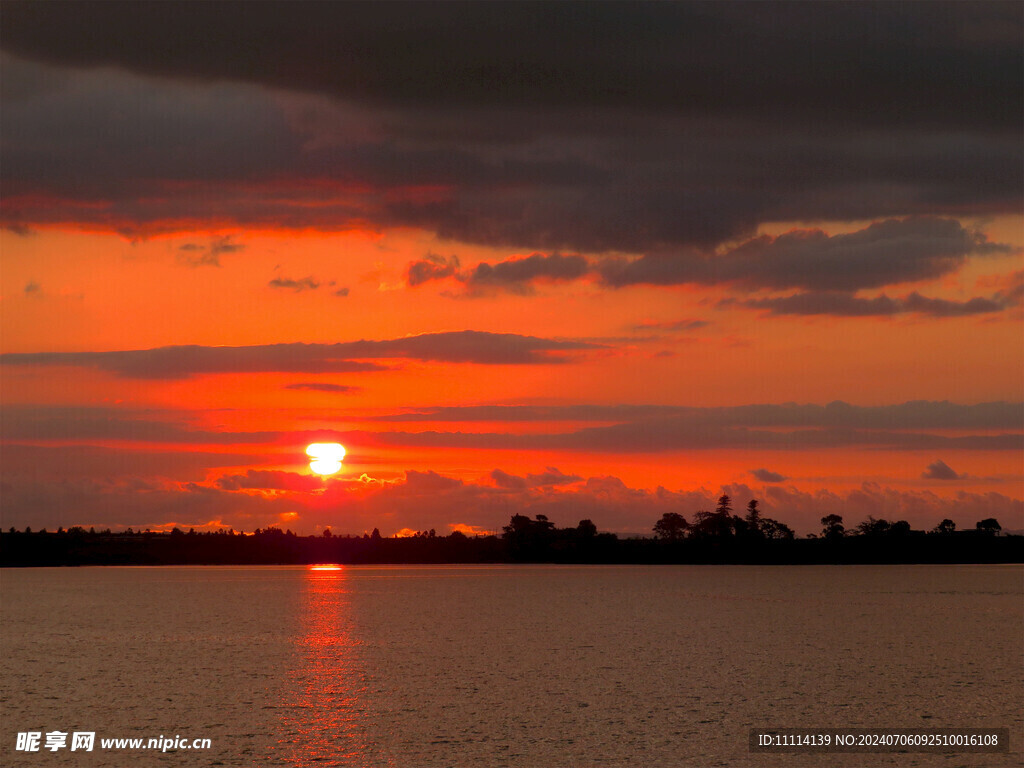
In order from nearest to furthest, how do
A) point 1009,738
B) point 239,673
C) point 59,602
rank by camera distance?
point 1009,738 < point 239,673 < point 59,602

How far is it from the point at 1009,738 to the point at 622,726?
53.3 ft

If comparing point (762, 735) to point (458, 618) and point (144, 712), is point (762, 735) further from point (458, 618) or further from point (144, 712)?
point (458, 618)

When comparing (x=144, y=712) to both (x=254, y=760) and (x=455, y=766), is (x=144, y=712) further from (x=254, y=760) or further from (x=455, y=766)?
(x=455, y=766)

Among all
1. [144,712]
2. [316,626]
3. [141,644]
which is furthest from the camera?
[316,626]

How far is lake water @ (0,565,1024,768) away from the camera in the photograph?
45.2 m

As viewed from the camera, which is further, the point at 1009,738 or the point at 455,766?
the point at 1009,738

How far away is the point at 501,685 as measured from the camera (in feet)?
210

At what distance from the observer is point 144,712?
179ft

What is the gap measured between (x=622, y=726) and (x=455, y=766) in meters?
10.9

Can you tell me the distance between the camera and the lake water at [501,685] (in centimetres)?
4525

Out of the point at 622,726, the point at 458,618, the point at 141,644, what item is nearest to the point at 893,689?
the point at 622,726

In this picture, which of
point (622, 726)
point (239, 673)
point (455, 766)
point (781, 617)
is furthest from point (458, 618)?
point (455, 766)

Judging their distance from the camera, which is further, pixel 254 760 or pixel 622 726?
pixel 622 726

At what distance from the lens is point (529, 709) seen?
181 feet
